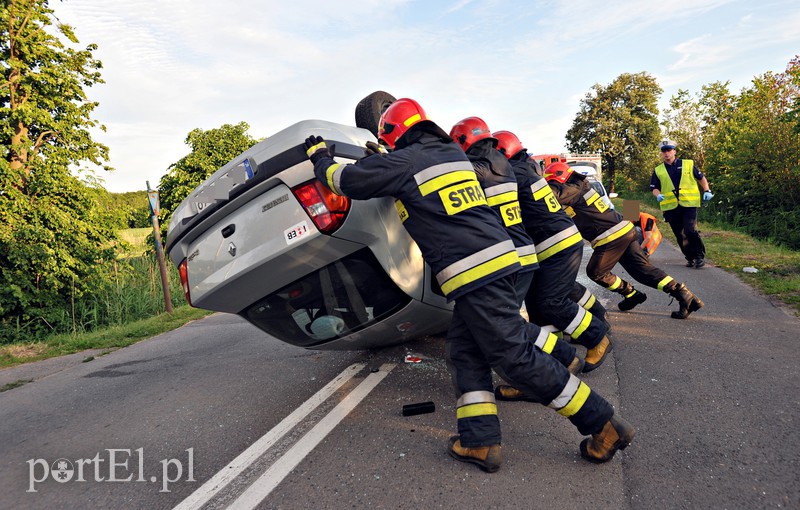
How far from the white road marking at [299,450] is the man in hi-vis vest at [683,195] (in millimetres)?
6255

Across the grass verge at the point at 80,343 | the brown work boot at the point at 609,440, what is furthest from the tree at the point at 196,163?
A: the brown work boot at the point at 609,440

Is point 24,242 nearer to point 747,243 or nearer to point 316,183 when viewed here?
point 316,183

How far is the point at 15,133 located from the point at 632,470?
10.9 meters

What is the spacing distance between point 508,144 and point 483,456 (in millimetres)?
2400

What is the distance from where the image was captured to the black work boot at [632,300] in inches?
201

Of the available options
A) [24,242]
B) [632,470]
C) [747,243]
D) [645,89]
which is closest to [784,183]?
[747,243]

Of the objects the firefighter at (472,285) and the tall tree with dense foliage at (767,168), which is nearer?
the firefighter at (472,285)

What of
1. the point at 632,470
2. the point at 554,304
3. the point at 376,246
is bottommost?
the point at 632,470

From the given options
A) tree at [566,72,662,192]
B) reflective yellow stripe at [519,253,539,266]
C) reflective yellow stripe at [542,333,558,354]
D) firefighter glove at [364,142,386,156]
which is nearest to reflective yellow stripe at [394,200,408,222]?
firefighter glove at [364,142,386,156]

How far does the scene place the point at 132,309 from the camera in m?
9.07

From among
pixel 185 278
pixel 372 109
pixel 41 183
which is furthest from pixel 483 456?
pixel 41 183

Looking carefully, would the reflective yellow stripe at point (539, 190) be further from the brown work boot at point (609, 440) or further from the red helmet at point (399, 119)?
the brown work boot at point (609, 440)

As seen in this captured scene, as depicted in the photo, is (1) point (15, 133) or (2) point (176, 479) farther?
(1) point (15, 133)

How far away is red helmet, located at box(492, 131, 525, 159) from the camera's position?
3836mm
